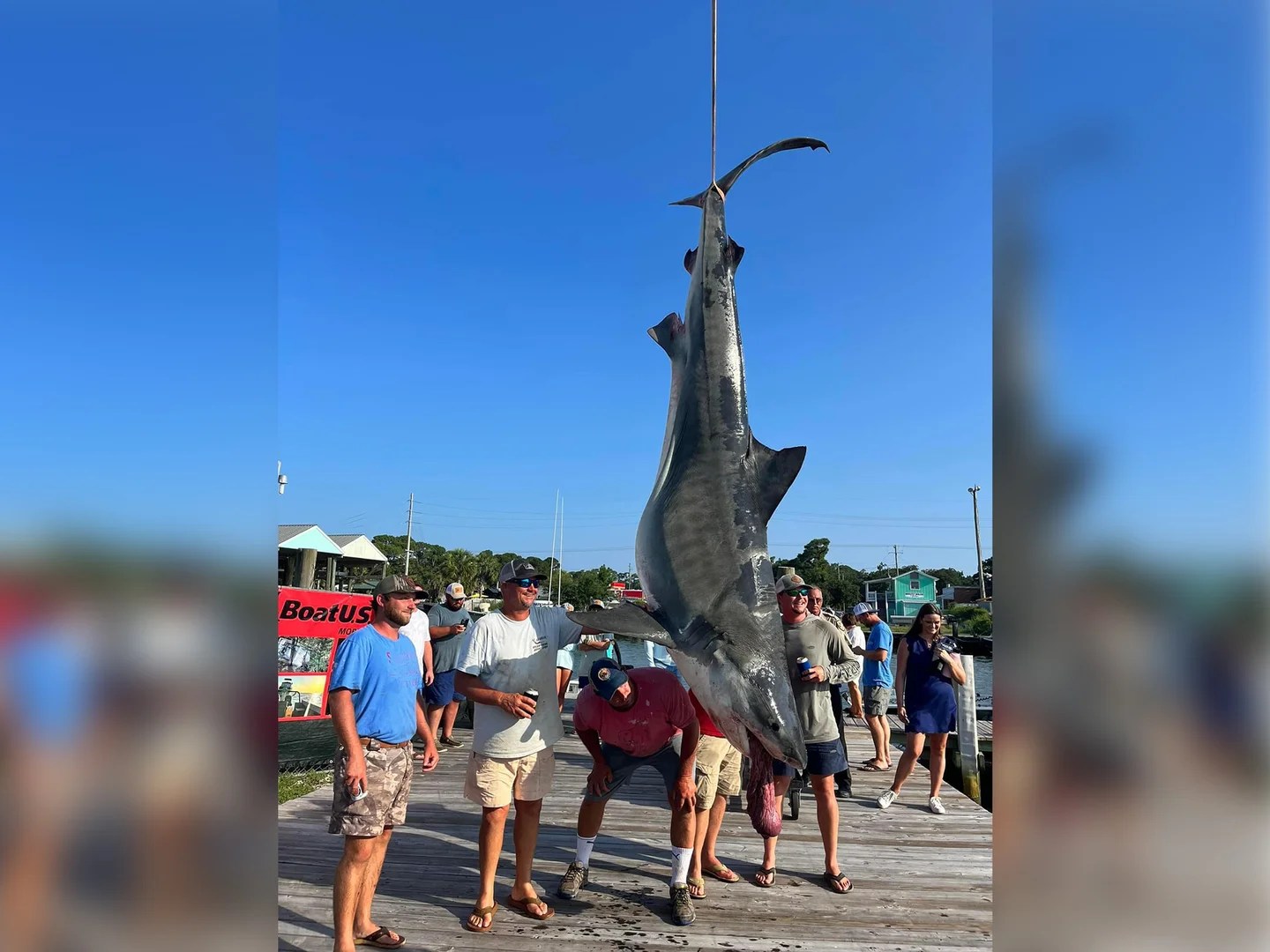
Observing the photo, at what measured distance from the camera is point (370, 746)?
137 inches

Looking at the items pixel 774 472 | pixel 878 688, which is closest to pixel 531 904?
pixel 774 472

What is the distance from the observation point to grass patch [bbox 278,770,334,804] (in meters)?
6.46

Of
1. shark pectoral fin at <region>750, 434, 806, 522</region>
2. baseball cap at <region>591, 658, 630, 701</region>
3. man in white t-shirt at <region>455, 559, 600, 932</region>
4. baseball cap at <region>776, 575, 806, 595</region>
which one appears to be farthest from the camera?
baseball cap at <region>776, 575, 806, 595</region>

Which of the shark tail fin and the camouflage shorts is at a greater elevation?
the shark tail fin

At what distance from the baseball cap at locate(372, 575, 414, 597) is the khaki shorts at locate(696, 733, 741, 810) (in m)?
1.96

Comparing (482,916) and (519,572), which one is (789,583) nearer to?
(519,572)

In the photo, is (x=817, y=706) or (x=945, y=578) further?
(x=945, y=578)

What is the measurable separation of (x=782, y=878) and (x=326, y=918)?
2.63m

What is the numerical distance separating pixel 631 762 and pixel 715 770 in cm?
62

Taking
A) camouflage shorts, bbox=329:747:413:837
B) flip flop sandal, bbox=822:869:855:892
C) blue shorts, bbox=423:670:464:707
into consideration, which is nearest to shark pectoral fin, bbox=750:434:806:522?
camouflage shorts, bbox=329:747:413:837

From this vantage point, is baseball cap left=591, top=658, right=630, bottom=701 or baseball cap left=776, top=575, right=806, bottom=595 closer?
baseball cap left=591, top=658, right=630, bottom=701

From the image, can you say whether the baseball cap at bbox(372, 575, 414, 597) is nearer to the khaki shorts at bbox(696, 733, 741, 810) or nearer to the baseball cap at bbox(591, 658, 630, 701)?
the baseball cap at bbox(591, 658, 630, 701)
